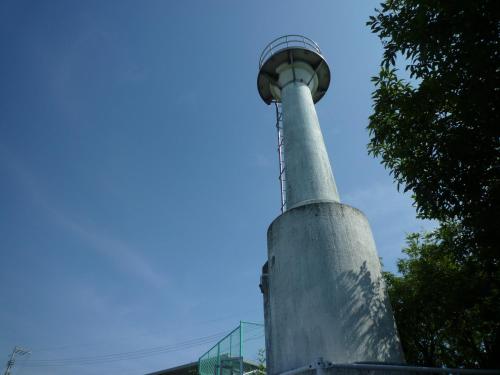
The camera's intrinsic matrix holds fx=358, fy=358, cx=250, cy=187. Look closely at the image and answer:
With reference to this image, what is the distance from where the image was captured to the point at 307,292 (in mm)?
6348

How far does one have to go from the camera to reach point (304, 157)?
884cm

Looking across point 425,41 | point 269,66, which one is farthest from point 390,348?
point 269,66

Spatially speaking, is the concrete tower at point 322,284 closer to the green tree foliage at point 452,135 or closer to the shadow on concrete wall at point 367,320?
the shadow on concrete wall at point 367,320

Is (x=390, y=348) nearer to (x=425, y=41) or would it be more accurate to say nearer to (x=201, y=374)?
(x=425, y=41)

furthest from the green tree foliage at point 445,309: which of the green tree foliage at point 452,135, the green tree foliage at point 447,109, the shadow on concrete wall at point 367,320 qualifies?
the shadow on concrete wall at point 367,320

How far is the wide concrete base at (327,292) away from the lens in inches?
230

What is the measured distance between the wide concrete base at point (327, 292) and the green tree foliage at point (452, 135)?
1671 mm

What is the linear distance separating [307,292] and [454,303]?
4.79m

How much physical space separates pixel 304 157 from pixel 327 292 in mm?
3688

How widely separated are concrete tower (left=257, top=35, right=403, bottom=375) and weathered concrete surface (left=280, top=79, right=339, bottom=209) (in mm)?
27

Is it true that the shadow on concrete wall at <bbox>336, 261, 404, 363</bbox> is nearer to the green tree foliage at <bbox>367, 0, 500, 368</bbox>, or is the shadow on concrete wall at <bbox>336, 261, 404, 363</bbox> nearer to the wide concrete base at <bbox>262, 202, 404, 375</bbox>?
the wide concrete base at <bbox>262, 202, 404, 375</bbox>

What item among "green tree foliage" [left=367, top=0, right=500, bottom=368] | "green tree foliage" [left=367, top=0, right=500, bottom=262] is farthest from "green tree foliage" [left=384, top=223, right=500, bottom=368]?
"green tree foliage" [left=367, top=0, right=500, bottom=262]

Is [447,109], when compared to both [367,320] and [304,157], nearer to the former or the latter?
[304,157]

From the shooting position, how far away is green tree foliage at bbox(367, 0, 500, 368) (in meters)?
5.55
